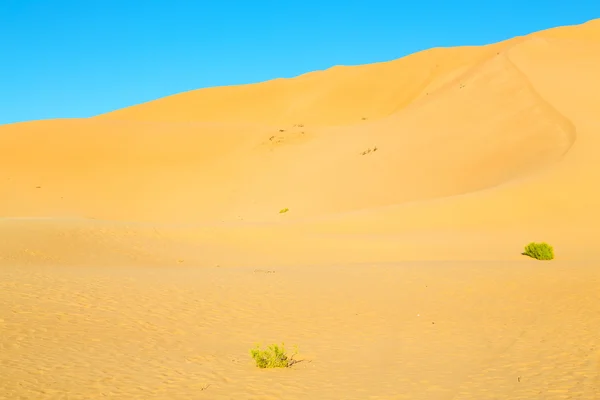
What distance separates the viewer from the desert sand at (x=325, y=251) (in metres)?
7.41

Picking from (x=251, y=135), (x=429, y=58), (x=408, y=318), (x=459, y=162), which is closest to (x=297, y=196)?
(x=459, y=162)

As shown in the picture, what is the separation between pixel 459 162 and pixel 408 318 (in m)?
22.4

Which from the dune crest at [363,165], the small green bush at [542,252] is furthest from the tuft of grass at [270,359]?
the small green bush at [542,252]

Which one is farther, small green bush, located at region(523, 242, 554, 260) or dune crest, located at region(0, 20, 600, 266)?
dune crest, located at region(0, 20, 600, 266)

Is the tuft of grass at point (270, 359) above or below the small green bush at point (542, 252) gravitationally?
below

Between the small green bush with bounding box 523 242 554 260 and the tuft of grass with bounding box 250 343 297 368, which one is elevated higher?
the small green bush with bounding box 523 242 554 260

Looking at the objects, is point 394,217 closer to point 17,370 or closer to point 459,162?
point 459,162

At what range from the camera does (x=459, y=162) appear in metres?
31.7

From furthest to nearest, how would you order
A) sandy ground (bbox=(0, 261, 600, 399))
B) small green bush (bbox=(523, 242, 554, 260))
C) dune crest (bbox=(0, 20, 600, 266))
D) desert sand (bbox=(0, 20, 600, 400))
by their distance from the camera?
dune crest (bbox=(0, 20, 600, 266)) < small green bush (bbox=(523, 242, 554, 260)) < desert sand (bbox=(0, 20, 600, 400)) < sandy ground (bbox=(0, 261, 600, 399))

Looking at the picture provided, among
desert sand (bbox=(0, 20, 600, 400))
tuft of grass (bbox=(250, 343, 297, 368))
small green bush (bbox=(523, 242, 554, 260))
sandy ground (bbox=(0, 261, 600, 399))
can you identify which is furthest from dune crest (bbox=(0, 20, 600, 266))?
tuft of grass (bbox=(250, 343, 297, 368))

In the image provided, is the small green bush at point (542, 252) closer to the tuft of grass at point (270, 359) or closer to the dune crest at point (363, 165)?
the dune crest at point (363, 165)

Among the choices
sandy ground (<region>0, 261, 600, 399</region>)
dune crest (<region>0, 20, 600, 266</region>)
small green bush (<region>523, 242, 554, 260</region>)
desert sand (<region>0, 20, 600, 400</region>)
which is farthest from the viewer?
dune crest (<region>0, 20, 600, 266</region>)

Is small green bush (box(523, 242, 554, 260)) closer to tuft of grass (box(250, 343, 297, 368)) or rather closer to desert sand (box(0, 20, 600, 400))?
desert sand (box(0, 20, 600, 400))

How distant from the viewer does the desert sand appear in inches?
292
